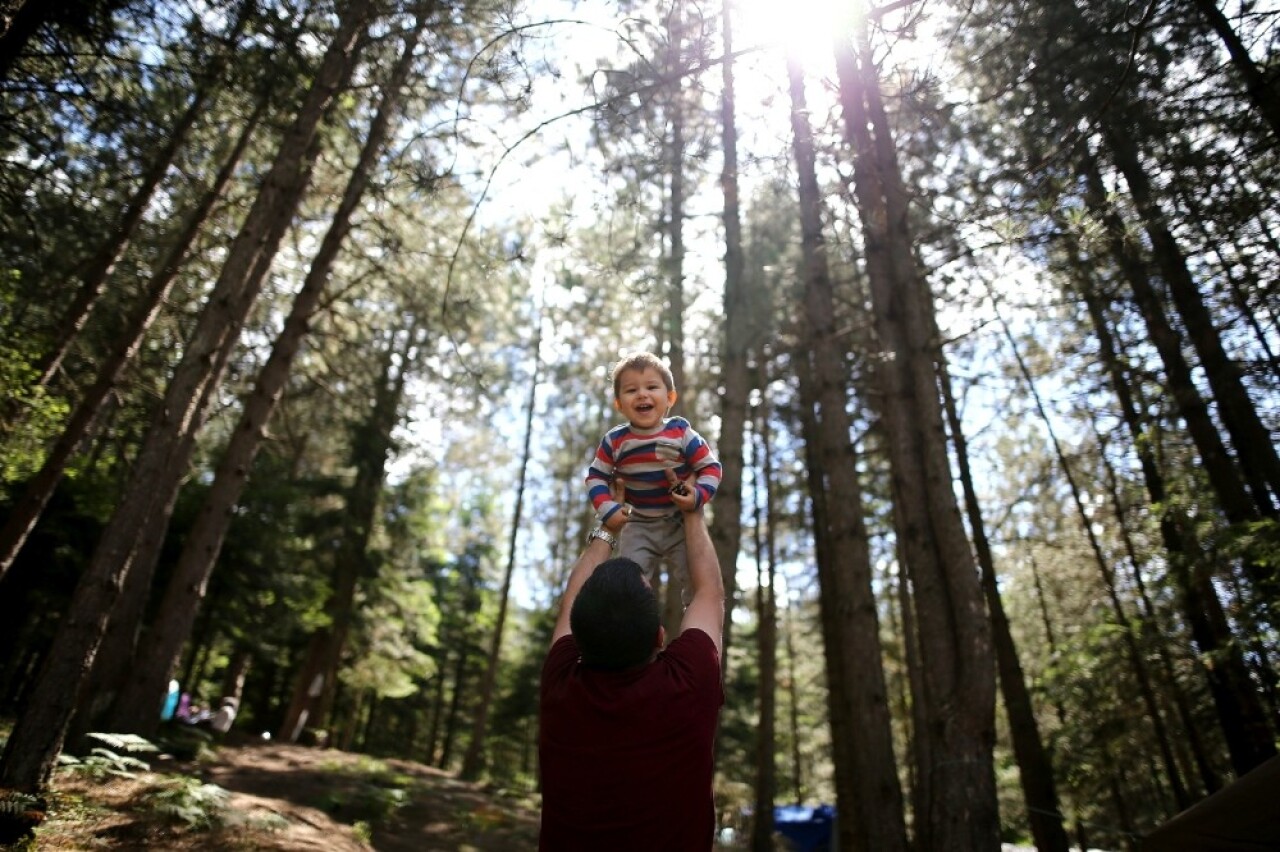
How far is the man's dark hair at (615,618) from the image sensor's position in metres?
2.04

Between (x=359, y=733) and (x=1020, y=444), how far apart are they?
123ft

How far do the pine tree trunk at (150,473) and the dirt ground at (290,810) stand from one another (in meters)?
0.46

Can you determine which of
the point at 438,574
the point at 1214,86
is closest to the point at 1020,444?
the point at 1214,86

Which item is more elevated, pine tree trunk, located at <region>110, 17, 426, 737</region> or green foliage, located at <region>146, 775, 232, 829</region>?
pine tree trunk, located at <region>110, 17, 426, 737</region>

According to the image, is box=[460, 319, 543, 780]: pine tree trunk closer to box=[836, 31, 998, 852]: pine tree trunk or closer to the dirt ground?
the dirt ground

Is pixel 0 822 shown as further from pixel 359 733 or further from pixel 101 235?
pixel 359 733

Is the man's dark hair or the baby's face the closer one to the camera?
the man's dark hair

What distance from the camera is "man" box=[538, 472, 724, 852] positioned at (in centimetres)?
195

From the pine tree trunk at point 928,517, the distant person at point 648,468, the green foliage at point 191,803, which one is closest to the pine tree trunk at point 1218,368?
the pine tree trunk at point 928,517

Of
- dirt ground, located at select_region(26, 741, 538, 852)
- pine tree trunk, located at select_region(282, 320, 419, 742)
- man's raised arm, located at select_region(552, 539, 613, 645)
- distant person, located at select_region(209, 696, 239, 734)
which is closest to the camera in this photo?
man's raised arm, located at select_region(552, 539, 613, 645)

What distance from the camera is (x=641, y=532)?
2.99 m

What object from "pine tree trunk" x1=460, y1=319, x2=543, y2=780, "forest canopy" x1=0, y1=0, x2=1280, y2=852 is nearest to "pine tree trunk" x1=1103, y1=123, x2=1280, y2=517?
"forest canopy" x1=0, y1=0, x2=1280, y2=852

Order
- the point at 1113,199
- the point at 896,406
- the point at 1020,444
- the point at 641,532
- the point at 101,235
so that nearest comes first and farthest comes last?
the point at 641,532 < the point at 1113,199 < the point at 896,406 < the point at 101,235 < the point at 1020,444

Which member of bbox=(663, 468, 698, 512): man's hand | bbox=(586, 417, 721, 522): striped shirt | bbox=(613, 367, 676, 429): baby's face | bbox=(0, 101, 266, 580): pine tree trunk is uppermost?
bbox=(0, 101, 266, 580): pine tree trunk
